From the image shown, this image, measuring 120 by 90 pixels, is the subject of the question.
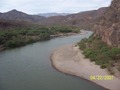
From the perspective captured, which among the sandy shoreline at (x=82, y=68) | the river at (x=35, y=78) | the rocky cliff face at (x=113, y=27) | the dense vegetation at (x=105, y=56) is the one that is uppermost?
the rocky cliff face at (x=113, y=27)

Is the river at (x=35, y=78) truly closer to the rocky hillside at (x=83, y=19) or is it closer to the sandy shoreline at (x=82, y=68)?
the sandy shoreline at (x=82, y=68)

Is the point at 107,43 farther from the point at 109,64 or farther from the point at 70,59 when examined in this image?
the point at 109,64

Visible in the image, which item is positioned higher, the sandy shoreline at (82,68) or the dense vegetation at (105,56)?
the dense vegetation at (105,56)

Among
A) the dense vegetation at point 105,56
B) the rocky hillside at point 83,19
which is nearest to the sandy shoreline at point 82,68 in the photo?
the dense vegetation at point 105,56

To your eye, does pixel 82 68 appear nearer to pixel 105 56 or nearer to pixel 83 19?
pixel 105 56

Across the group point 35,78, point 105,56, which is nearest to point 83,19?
point 105,56
